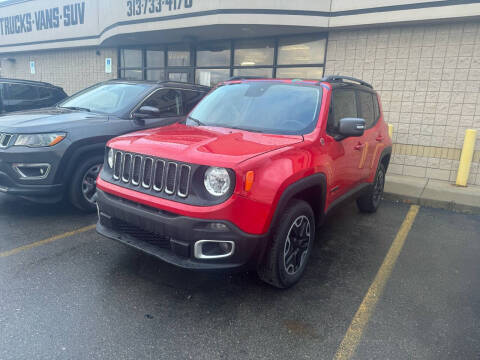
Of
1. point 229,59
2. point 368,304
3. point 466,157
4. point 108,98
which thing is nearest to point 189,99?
point 108,98

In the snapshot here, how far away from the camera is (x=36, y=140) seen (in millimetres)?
4051

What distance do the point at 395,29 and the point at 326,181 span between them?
6.01m

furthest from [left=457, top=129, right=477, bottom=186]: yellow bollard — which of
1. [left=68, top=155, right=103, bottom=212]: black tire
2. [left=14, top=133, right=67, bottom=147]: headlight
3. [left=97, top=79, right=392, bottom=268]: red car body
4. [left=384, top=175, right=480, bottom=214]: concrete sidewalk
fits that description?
[left=14, top=133, right=67, bottom=147]: headlight

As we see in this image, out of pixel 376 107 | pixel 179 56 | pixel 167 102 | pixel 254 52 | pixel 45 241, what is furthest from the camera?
pixel 179 56

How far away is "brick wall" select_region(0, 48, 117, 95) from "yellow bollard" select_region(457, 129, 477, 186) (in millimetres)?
11336

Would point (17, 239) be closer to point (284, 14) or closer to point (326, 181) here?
point (326, 181)

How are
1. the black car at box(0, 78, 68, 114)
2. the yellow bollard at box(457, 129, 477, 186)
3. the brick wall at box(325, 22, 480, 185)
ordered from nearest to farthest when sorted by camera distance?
1. the yellow bollard at box(457, 129, 477, 186)
2. the brick wall at box(325, 22, 480, 185)
3. the black car at box(0, 78, 68, 114)

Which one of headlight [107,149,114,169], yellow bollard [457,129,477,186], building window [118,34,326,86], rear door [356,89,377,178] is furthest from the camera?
building window [118,34,326,86]

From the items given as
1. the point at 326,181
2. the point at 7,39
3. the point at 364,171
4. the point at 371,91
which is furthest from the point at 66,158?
the point at 7,39

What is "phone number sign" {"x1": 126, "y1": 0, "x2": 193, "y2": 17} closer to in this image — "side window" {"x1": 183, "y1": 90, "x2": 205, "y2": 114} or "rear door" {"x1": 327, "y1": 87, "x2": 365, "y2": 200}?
"side window" {"x1": 183, "y1": 90, "x2": 205, "y2": 114}

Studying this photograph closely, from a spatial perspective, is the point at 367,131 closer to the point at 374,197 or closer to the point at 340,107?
the point at 340,107

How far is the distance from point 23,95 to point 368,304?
8.00 m

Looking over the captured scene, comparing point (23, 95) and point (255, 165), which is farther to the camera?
point (23, 95)

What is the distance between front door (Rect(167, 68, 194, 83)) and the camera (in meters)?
10.9
